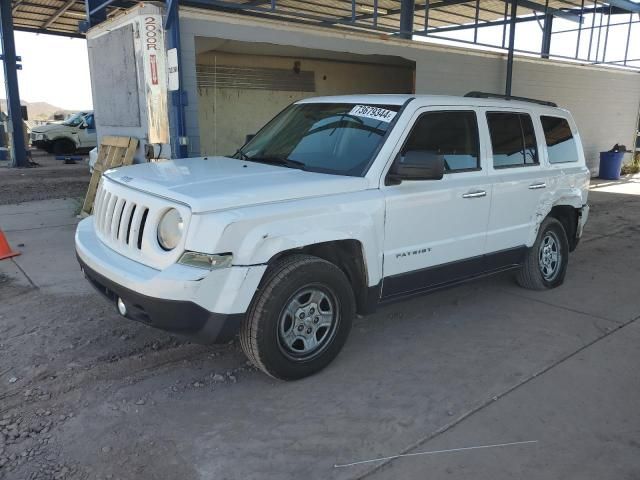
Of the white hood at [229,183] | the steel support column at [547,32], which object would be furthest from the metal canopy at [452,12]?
the white hood at [229,183]

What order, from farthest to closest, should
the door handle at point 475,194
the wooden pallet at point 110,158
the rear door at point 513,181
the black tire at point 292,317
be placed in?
the wooden pallet at point 110,158 < the rear door at point 513,181 < the door handle at point 475,194 < the black tire at point 292,317

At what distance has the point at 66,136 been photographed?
2109 cm

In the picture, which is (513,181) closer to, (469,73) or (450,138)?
(450,138)

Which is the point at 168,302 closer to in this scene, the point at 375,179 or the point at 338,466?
the point at 338,466

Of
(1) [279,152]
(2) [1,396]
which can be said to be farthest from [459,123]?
(2) [1,396]

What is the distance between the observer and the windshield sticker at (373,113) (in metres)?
4.12

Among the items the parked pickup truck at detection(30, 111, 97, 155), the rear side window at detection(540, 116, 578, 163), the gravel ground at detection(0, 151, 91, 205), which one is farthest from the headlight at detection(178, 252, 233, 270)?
the parked pickup truck at detection(30, 111, 97, 155)

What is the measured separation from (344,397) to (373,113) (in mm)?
2119

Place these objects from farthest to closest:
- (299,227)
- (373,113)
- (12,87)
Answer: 1. (12,87)
2. (373,113)
3. (299,227)

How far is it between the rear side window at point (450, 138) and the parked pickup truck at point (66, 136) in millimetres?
19558

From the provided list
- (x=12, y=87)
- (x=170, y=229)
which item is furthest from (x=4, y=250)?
(x=12, y=87)

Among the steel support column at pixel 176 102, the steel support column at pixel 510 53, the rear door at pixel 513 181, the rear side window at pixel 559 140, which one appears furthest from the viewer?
the steel support column at pixel 510 53

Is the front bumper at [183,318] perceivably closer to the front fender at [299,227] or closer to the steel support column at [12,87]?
the front fender at [299,227]

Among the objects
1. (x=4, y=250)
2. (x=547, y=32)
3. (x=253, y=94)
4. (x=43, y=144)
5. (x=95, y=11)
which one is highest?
(x=547, y=32)
